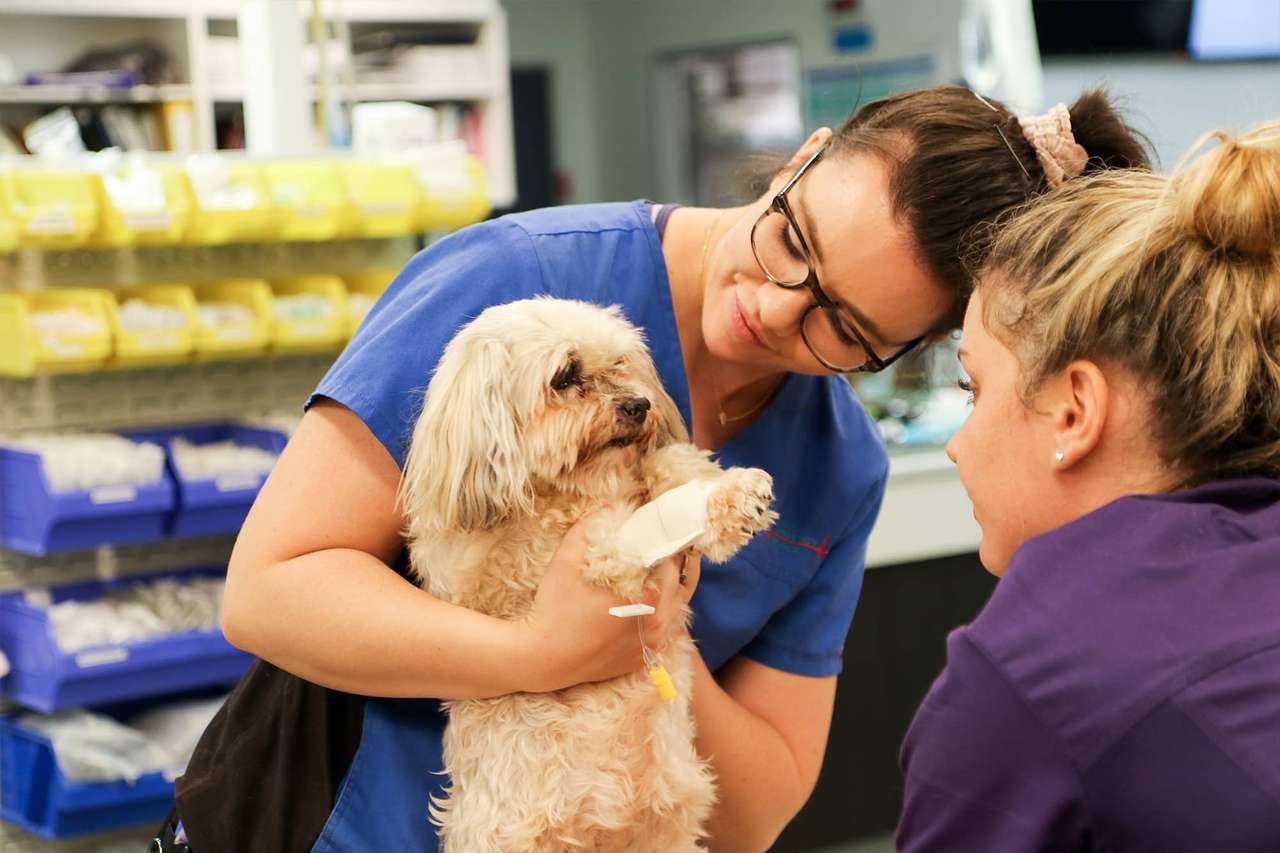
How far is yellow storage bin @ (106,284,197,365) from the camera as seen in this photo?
3.05 metres

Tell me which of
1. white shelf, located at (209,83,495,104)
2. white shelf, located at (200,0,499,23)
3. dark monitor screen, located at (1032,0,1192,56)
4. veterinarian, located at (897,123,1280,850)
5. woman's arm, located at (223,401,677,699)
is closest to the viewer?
veterinarian, located at (897,123,1280,850)

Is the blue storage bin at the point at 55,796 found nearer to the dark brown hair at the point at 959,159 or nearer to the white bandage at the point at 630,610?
the white bandage at the point at 630,610

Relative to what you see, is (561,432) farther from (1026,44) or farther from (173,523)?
(1026,44)

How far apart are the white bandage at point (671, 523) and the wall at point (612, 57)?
8355mm

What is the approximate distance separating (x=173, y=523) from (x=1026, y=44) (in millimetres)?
3057

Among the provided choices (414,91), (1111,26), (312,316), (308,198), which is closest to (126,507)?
(312,316)

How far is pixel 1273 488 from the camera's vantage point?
3.38 feet

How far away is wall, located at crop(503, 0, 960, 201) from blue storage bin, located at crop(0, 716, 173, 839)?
7348mm

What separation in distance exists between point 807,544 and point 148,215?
1983 millimetres

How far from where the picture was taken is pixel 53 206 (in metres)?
2.91

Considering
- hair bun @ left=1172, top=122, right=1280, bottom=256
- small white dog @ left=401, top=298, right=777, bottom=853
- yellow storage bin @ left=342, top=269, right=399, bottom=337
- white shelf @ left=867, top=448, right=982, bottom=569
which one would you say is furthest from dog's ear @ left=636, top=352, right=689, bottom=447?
white shelf @ left=867, top=448, right=982, bottom=569

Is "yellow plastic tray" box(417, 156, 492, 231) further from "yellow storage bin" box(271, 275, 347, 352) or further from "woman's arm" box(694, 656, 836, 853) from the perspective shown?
"woman's arm" box(694, 656, 836, 853)

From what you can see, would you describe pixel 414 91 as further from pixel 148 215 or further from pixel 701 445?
pixel 701 445

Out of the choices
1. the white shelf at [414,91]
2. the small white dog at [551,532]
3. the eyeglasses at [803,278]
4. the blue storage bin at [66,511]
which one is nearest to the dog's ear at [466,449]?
the small white dog at [551,532]
